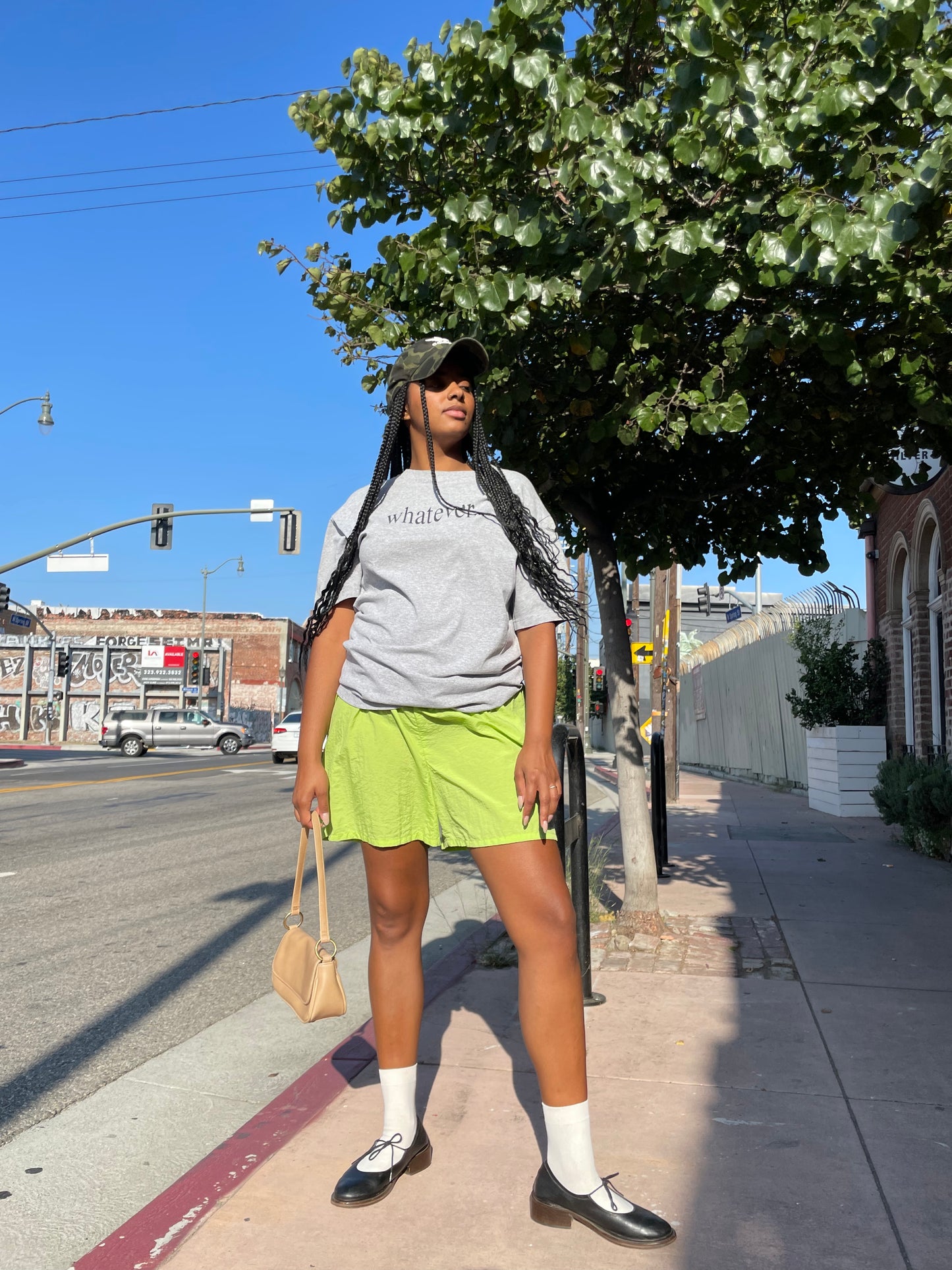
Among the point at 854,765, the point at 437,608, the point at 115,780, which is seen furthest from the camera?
the point at 115,780

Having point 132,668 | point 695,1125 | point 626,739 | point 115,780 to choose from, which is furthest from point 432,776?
point 132,668

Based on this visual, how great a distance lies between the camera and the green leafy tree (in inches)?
135

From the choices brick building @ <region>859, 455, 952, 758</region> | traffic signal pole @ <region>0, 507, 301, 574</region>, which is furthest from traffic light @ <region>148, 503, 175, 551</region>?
brick building @ <region>859, 455, 952, 758</region>

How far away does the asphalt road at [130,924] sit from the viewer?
13.8ft

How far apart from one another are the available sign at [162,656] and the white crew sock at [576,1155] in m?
50.4

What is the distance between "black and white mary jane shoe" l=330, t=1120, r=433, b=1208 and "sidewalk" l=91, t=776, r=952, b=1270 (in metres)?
0.03

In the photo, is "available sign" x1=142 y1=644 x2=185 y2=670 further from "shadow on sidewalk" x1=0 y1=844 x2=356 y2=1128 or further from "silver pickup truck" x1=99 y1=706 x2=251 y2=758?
"shadow on sidewalk" x1=0 y1=844 x2=356 y2=1128

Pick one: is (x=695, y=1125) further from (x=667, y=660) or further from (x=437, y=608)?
(x=667, y=660)

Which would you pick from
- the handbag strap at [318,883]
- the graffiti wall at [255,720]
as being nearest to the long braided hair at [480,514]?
A: the handbag strap at [318,883]

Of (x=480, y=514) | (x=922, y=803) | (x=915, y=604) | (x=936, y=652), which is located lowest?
(x=922, y=803)

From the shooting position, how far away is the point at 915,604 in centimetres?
1064

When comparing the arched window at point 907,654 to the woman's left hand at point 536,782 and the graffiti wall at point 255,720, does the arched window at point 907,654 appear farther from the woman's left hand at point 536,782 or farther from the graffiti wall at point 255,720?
the graffiti wall at point 255,720

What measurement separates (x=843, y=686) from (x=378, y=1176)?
10.8m

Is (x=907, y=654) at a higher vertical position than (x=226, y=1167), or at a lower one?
higher
